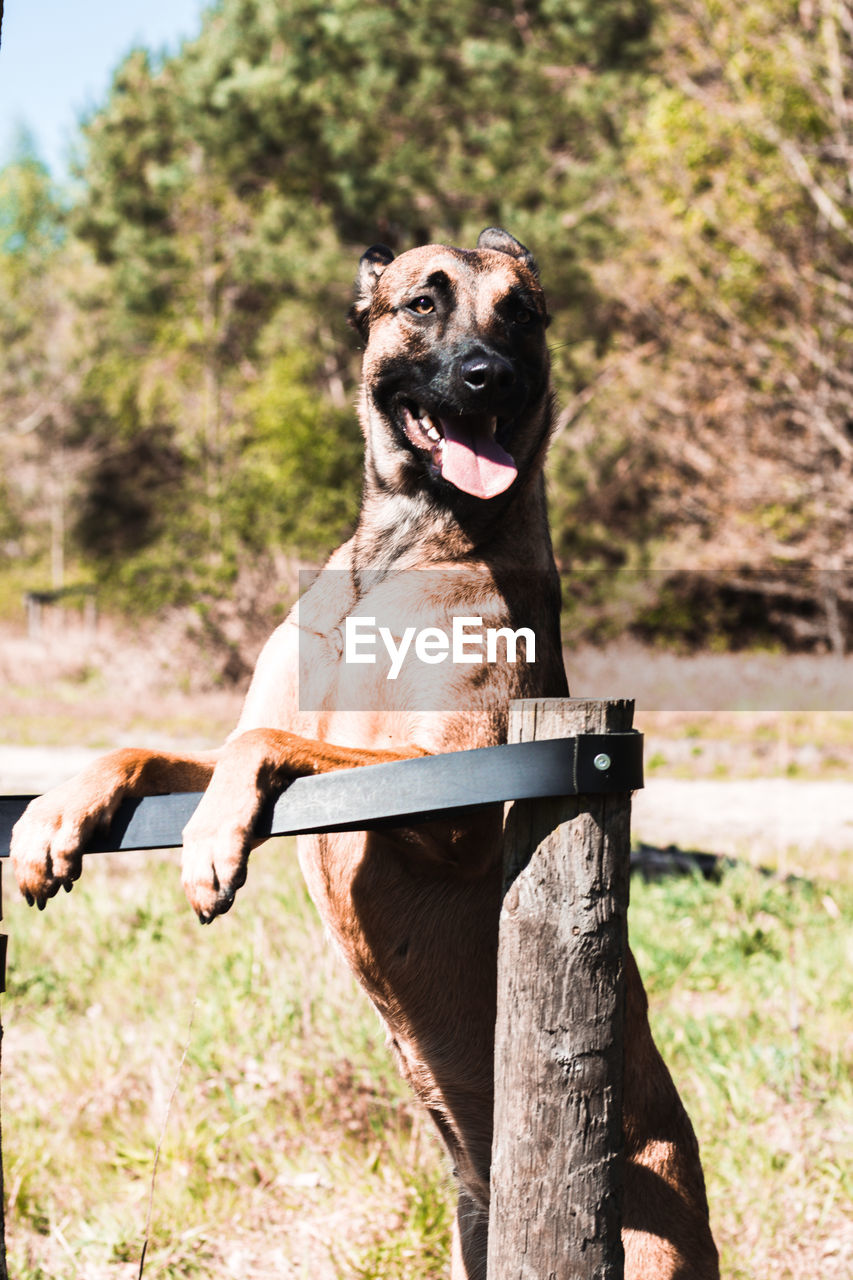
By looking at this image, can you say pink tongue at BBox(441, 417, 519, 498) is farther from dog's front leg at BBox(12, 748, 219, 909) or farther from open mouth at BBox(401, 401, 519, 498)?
dog's front leg at BBox(12, 748, 219, 909)

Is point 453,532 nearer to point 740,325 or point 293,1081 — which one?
point 293,1081

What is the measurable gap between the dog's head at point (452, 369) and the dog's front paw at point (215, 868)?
126 cm

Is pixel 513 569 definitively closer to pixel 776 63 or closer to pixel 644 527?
pixel 776 63

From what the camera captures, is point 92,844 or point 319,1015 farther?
point 319,1015

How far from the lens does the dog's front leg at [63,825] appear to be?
1.92m

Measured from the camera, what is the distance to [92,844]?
1.95 m

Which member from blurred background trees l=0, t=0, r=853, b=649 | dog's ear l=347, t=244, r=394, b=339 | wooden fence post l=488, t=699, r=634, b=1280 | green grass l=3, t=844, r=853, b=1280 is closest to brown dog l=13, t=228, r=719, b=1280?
dog's ear l=347, t=244, r=394, b=339

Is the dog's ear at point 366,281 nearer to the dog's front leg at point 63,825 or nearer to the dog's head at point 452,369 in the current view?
the dog's head at point 452,369

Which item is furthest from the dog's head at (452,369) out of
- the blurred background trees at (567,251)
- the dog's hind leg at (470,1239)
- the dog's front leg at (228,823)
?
the blurred background trees at (567,251)

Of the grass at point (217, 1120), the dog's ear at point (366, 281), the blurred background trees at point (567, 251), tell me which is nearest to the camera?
the grass at point (217, 1120)

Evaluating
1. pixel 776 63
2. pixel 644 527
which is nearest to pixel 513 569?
pixel 776 63

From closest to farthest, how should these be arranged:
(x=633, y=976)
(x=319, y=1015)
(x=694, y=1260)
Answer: (x=694, y=1260) < (x=633, y=976) < (x=319, y=1015)

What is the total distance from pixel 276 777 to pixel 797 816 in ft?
24.0

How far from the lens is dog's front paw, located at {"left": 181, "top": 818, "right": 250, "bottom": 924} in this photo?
1.86 m
